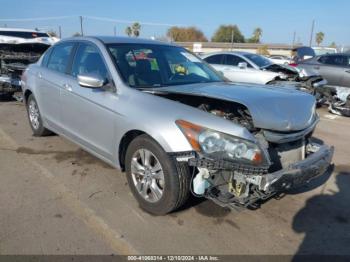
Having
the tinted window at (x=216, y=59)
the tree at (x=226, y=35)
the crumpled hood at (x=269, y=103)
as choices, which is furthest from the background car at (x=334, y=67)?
the tree at (x=226, y=35)

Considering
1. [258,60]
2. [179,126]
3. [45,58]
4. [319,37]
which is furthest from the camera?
[319,37]

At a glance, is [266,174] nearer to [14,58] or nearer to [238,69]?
[238,69]

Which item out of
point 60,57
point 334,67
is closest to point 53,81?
point 60,57

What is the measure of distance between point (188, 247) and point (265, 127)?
1245 millimetres

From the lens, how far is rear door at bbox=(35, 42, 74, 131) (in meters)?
4.68

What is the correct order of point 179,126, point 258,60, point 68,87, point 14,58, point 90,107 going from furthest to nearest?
point 258,60, point 14,58, point 68,87, point 90,107, point 179,126

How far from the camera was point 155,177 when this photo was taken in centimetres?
325

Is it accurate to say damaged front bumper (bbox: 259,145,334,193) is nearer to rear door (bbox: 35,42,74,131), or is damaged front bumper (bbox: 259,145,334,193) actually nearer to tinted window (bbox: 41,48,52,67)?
rear door (bbox: 35,42,74,131)

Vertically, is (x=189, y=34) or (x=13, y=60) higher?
(x=189, y=34)

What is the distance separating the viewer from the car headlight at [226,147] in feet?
9.18

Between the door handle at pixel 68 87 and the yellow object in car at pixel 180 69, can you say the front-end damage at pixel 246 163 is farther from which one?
the door handle at pixel 68 87

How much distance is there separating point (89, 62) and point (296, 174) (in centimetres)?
276

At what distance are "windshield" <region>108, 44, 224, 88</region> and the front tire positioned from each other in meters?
0.81

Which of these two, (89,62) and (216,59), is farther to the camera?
(216,59)
